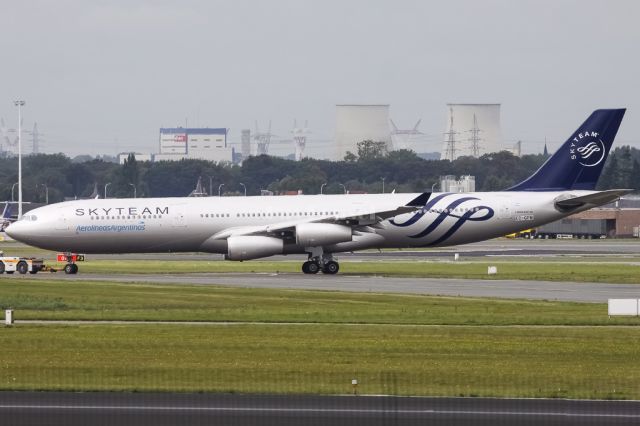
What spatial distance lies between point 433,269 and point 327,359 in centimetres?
3807

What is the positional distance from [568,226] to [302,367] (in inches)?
4266

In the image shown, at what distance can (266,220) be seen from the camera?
6675cm

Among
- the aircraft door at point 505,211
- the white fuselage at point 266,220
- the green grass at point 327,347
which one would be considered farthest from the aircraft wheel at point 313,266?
the green grass at point 327,347

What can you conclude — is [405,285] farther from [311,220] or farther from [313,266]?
[311,220]

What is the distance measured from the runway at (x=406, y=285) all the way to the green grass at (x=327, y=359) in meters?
12.6

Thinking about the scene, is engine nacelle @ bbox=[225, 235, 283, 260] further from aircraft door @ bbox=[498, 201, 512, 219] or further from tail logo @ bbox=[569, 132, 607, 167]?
tail logo @ bbox=[569, 132, 607, 167]

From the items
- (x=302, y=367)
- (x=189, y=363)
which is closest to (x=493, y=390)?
(x=302, y=367)

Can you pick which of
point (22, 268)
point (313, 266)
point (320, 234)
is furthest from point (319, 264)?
point (22, 268)

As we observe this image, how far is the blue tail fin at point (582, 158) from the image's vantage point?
6844cm

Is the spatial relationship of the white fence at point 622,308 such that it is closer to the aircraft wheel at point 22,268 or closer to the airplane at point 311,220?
the airplane at point 311,220

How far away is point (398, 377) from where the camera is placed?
1118 inches

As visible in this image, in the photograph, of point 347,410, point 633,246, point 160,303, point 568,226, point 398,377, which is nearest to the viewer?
point 347,410

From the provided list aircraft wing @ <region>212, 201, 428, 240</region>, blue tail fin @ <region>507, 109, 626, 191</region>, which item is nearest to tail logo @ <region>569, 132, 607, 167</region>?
blue tail fin @ <region>507, 109, 626, 191</region>

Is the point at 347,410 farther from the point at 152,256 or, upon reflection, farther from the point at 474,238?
the point at 152,256
